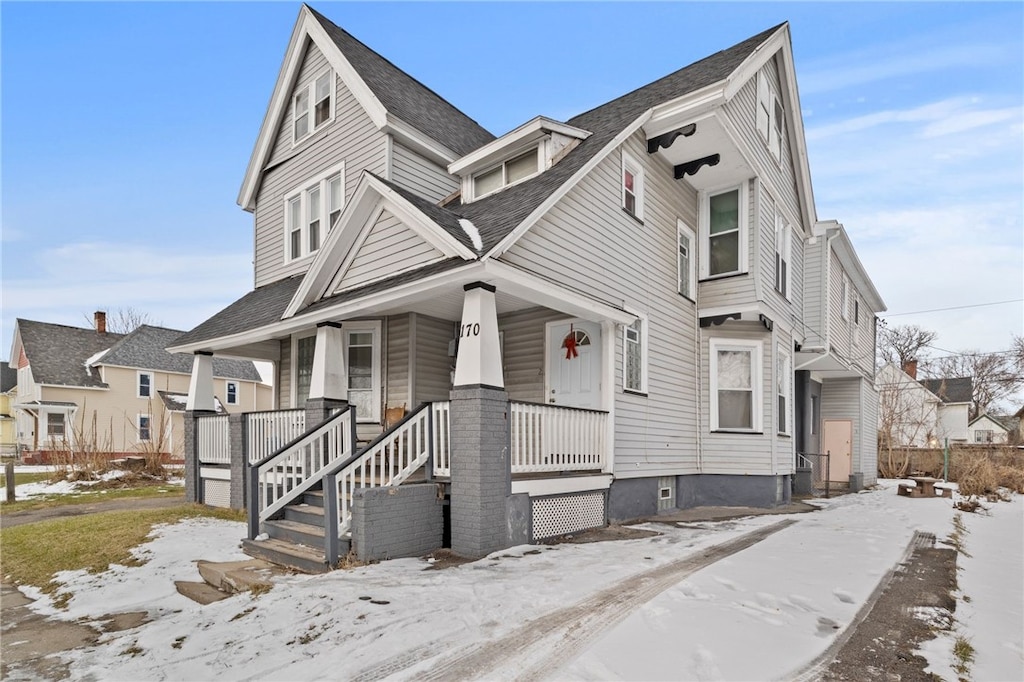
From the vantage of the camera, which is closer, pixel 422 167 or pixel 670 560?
pixel 670 560

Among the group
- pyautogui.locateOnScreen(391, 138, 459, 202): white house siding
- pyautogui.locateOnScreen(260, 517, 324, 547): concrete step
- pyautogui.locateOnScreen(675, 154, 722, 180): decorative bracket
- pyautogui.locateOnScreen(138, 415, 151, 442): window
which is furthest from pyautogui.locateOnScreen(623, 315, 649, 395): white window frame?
pyautogui.locateOnScreen(138, 415, 151, 442): window

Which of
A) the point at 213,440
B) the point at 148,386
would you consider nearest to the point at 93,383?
the point at 148,386

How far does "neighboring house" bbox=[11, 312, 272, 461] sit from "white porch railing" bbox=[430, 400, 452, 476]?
25548mm

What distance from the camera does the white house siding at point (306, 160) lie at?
38.4ft

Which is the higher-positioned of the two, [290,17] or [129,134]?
[290,17]

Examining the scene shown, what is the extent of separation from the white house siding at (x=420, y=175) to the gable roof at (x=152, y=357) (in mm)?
24300

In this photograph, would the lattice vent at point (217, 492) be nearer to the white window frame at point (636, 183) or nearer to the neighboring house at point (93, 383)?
the white window frame at point (636, 183)

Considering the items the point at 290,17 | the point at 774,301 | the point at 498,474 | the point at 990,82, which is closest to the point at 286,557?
the point at 498,474

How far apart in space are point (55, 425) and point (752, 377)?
111 feet

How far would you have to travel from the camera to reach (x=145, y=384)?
32.5 metres

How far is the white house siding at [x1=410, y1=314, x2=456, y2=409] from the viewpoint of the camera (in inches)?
408

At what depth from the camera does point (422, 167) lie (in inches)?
469

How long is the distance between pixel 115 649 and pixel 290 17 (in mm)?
13175

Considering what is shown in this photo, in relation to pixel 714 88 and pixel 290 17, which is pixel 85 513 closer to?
pixel 290 17
